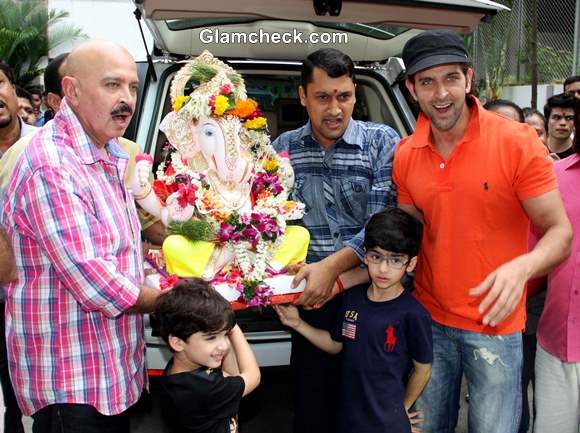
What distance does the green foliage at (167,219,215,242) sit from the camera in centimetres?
240

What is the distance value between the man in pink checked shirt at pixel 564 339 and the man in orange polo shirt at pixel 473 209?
193mm

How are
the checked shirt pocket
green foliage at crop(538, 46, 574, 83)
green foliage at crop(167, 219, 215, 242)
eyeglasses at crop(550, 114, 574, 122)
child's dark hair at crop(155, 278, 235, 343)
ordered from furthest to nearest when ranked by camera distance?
1. green foliage at crop(538, 46, 574, 83)
2. eyeglasses at crop(550, 114, 574, 122)
3. the checked shirt pocket
4. green foliage at crop(167, 219, 215, 242)
5. child's dark hair at crop(155, 278, 235, 343)

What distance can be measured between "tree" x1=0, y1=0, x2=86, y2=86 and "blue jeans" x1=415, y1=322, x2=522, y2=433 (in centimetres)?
1743

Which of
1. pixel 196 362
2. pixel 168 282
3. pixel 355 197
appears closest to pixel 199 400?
pixel 196 362

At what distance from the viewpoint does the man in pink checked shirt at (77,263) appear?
192 cm

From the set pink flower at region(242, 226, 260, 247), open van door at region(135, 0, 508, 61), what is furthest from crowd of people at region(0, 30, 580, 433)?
open van door at region(135, 0, 508, 61)

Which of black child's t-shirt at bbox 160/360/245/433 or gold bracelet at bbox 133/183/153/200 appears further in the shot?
gold bracelet at bbox 133/183/153/200

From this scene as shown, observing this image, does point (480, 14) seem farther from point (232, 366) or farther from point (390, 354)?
point (232, 366)

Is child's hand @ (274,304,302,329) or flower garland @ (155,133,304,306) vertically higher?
flower garland @ (155,133,304,306)

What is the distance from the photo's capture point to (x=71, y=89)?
6.89 feet

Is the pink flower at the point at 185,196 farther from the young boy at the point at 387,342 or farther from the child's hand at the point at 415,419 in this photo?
the child's hand at the point at 415,419

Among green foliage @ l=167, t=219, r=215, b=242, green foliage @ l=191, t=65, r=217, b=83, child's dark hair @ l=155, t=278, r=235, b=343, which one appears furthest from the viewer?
green foliage @ l=191, t=65, r=217, b=83

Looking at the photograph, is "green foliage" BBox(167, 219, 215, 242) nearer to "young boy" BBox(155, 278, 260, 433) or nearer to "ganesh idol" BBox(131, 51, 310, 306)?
"ganesh idol" BBox(131, 51, 310, 306)

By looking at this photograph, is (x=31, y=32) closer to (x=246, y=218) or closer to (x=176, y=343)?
(x=246, y=218)
